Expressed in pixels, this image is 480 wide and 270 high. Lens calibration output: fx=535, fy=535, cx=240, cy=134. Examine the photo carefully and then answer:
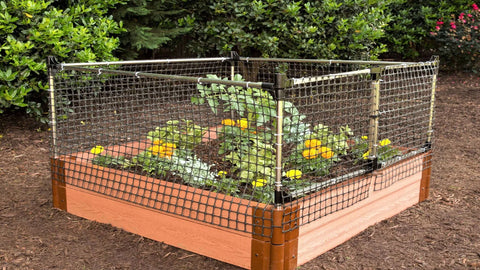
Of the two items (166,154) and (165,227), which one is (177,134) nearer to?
(166,154)

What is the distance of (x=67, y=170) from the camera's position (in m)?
3.56

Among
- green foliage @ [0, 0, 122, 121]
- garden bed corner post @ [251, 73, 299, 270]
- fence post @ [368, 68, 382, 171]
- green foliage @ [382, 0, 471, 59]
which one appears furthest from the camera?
green foliage @ [382, 0, 471, 59]

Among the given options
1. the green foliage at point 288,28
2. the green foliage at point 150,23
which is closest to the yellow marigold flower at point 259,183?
the green foliage at point 150,23

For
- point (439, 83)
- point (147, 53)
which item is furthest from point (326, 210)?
point (439, 83)

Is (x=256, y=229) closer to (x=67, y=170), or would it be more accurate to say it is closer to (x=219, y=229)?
(x=219, y=229)

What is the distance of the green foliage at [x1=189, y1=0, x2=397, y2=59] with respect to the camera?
6.76 meters

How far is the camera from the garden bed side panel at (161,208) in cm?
278

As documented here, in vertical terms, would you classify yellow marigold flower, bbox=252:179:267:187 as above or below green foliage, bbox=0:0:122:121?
below

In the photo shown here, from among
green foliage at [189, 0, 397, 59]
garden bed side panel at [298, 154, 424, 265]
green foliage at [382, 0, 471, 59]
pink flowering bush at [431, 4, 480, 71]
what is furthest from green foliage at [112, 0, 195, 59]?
pink flowering bush at [431, 4, 480, 71]

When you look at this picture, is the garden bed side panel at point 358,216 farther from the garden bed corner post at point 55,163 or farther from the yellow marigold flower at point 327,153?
the garden bed corner post at point 55,163

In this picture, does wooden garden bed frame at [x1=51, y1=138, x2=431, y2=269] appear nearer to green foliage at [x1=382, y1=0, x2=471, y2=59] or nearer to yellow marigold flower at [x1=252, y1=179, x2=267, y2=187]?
yellow marigold flower at [x1=252, y1=179, x2=267, y2=187]

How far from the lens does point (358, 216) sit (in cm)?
324

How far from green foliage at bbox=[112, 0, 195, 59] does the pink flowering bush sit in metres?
4.39

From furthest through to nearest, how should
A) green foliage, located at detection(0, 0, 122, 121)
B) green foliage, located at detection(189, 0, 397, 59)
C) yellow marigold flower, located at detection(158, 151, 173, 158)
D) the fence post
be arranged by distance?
1. green foliage, located at detection(189, 0, 397, 59)
2. green foliage, located at detection(0, 0, 122, 121)
3. yellow marigold flower, located at detection(158, 151, 173, 158)
4. the fence post
